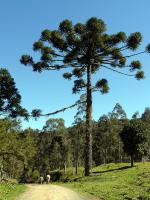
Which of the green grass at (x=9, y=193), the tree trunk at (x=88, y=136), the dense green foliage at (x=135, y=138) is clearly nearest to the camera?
the green grass at (x=9, y=193)

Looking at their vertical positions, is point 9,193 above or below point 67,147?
below

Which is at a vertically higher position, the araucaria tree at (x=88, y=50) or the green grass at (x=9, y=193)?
the araucaria tree at (x=88, y=50)

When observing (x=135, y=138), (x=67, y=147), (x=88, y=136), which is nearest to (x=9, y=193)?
(x=88, y=136)

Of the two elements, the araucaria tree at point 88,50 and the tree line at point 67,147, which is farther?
the tree line at point 67,147

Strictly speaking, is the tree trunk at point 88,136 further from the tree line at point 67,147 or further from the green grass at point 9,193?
the tree line at point 67,147

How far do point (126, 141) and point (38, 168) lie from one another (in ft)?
216

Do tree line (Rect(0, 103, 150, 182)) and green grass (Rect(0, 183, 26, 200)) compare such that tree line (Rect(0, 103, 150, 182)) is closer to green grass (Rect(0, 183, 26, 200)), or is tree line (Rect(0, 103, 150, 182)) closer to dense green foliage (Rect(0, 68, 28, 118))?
dense green foliage (Rect(0, 68, 28, 118))

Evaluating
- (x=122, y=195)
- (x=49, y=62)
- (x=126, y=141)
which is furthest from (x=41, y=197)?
(x=126, y=141)

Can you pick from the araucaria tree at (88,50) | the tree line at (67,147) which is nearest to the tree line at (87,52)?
the araucaria tree at (88,50)

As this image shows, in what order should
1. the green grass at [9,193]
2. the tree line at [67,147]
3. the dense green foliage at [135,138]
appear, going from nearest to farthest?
the green grass at [9,193]
the dense green foliage at [135,138]
the tree line at [67,147]

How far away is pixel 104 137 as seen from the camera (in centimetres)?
10450

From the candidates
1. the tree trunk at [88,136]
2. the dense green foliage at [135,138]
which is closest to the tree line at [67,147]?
the dense green foliage at [135,138]

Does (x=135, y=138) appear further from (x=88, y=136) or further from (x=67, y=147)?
(x=67, y=147)

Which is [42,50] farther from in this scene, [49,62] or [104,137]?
[104,137]
